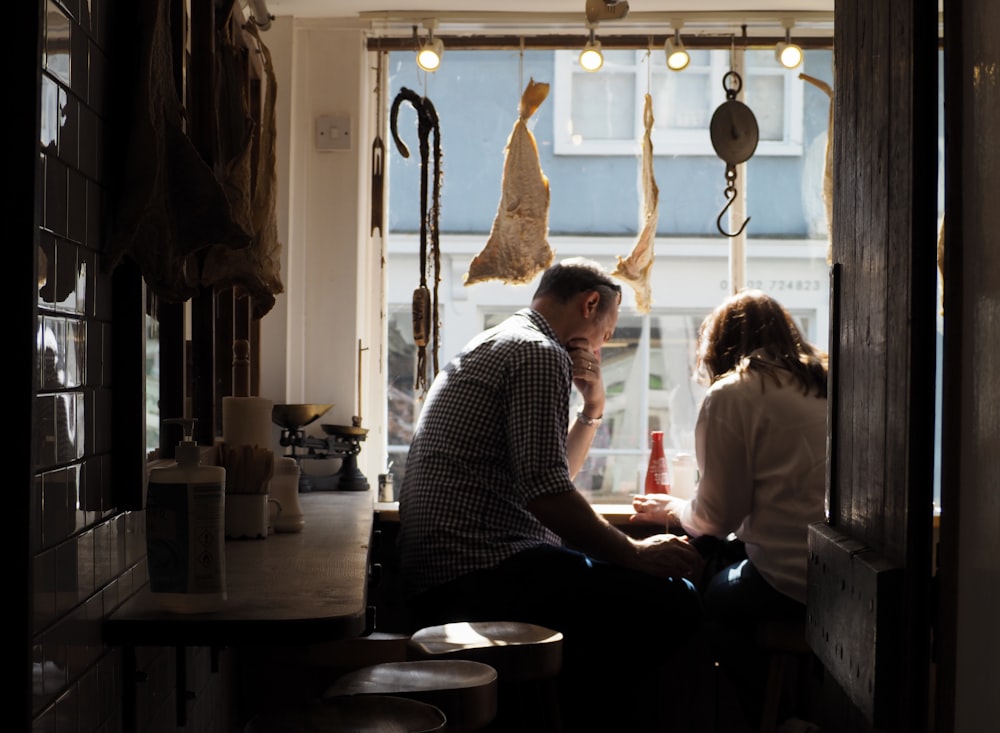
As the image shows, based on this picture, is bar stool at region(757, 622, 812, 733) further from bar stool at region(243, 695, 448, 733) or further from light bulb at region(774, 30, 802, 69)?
light bulb at region(774, 30, 802, 69)

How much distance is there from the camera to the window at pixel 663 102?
4488 millimetres

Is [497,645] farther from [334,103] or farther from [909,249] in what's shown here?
[334,103]

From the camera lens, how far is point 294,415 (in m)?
3.98

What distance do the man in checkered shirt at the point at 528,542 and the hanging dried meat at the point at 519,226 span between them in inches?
36.1

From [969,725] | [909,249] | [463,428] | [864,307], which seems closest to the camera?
[969,725]

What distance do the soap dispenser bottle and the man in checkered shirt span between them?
134 cm

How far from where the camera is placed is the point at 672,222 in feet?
14.7

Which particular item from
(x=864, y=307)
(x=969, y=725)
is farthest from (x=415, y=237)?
(x=969, y=725)

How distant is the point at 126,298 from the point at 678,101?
10.1 ft

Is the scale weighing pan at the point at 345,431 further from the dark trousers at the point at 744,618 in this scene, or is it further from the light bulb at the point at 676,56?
the light bulb at the point at 676,56

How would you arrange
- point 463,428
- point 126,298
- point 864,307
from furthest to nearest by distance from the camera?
1. point 463,428
2. point 126,298
3. point 864,307

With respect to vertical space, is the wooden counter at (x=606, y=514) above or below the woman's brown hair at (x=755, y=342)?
below

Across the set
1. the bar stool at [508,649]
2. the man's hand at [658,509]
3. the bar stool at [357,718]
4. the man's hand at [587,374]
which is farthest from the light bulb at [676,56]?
the bar stool at [357,718]

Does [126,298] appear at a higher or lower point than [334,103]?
lower
